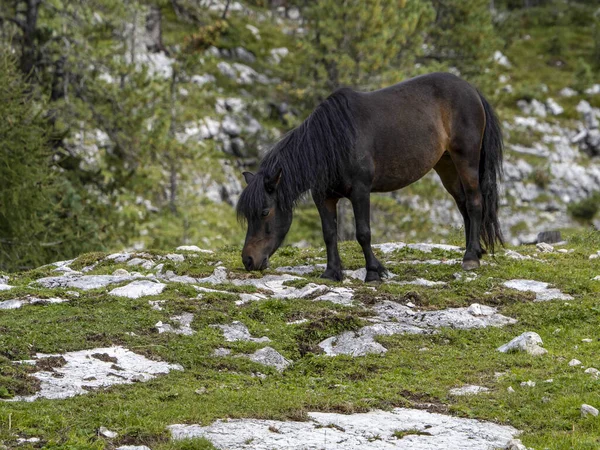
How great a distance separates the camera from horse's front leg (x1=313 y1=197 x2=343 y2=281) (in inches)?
444

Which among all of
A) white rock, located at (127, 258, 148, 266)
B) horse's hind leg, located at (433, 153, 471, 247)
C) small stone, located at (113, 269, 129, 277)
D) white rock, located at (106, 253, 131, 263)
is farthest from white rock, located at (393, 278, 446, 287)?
white rock, located at (106, 253, 131, 263)

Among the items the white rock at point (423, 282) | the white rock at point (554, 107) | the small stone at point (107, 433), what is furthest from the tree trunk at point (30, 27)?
the white rock at point (554, 107)

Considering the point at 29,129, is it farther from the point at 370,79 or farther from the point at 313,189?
the point at 370,79

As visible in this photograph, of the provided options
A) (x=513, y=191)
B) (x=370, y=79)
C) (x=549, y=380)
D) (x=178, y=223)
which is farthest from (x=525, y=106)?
(x=549, y=380)

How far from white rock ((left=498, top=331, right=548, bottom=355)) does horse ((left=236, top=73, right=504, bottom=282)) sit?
123 inches

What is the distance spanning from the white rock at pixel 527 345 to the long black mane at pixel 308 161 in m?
3.84

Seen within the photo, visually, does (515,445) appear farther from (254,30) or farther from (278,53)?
(254,30)

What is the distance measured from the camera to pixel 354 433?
578 cm

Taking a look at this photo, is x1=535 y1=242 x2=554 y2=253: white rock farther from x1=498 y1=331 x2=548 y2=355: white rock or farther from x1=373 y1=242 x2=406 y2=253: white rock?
x1=498 y1=331 x2=548 y2=355: white rock

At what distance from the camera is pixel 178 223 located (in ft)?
89.2

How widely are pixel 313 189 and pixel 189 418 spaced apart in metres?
5.54

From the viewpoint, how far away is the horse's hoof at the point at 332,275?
36.9ft

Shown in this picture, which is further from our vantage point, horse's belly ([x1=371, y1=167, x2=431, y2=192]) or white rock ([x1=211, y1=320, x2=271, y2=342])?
horse's belly ([x1=371, y1=167, x2=431, y2=192])

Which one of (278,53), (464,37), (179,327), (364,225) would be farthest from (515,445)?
(278,53)
